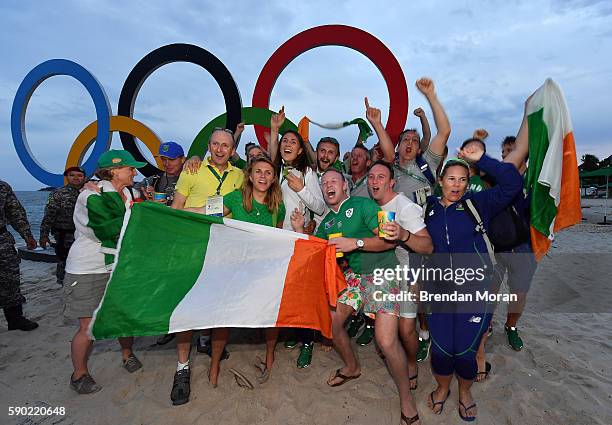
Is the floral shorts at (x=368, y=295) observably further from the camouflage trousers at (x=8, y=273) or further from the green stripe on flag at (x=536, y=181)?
the camouflage trousers at (x=8, y=273)

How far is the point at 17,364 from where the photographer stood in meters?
3.82

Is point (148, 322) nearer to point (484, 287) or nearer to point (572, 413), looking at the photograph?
point (484, 287)

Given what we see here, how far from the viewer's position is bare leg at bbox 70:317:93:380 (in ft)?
10.4

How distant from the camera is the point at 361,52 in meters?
6.12

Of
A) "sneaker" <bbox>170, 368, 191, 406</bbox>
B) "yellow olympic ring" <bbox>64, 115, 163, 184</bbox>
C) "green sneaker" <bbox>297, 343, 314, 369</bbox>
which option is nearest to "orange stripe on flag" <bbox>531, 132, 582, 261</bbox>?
"green sneaker" <bbox>297, 343, 314, 369</bbox>

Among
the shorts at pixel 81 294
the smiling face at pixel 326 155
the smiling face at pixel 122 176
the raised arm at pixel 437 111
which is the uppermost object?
the raised arm at pixel 437 111

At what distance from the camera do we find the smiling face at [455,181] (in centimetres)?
272

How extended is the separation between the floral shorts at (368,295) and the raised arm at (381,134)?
4.92 ft

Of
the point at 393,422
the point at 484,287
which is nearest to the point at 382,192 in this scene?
the point at 484,287

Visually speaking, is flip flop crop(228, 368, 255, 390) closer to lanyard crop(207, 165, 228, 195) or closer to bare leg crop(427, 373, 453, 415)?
bare leg crop(427, 373, 453, 415)

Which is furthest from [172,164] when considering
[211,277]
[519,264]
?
[519,264]

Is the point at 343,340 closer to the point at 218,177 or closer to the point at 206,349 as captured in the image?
the point at 206,349

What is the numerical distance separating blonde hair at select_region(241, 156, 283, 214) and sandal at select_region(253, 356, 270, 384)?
1620 millimetres

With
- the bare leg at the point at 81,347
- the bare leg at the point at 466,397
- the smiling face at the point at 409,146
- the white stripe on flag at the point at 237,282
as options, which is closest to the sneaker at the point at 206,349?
the bare leg at the point at 81,347
